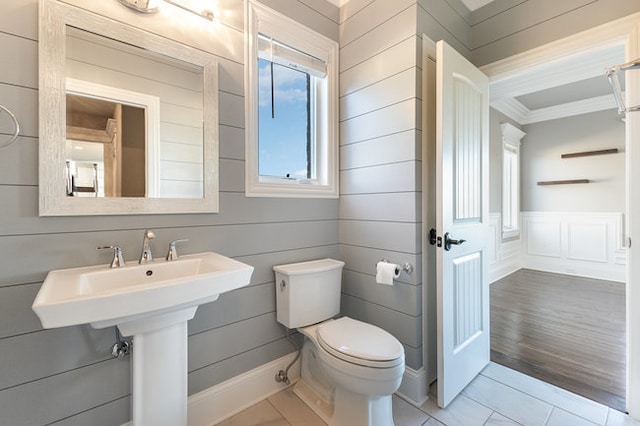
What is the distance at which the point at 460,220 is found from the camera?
5.61 feet

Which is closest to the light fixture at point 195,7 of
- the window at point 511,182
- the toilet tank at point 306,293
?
the toilet tank at point 306,293

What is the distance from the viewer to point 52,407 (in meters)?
1.13

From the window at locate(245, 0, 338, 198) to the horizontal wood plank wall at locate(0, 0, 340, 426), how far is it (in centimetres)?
8

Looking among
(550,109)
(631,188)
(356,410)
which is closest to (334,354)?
(356,410)

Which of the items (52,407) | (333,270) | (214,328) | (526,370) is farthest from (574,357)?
(52,407)

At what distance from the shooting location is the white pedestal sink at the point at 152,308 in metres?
0.89

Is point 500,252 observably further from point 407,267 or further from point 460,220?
point 407,267

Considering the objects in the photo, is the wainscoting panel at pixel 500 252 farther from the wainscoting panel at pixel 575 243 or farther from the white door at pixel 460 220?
the white door at pixel 460 220

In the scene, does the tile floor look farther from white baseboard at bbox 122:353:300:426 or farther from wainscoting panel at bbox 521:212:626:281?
wainscoting panel at bbox 521:212:626:281

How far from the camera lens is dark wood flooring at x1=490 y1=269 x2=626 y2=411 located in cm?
180

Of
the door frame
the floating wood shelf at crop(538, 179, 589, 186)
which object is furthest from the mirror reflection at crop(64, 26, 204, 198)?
the floating wood shelf at crop(538, 179, 589, 186)

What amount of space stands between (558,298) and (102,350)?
4.31 m

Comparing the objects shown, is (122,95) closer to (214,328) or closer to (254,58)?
(254,58)

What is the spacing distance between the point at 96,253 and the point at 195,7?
4.29 feet
